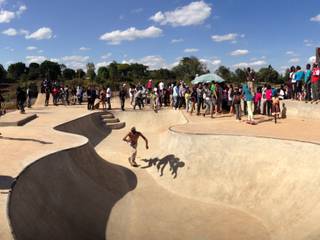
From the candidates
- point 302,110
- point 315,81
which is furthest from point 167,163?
point 315,81

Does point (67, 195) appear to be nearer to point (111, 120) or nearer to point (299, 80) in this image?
point (299, 80)

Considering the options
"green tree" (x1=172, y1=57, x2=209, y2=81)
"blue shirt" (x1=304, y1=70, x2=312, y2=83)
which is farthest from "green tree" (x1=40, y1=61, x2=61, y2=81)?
"blue shirt" (x1=304, y1=70, x2=312, y2=83)

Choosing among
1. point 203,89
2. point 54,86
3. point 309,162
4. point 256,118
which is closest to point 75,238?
point 309,162

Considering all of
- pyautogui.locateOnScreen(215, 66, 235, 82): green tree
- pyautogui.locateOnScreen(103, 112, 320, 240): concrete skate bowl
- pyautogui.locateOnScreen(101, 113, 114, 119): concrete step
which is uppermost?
pyautogui.locateOnScreen(215, 66, 235, 82): green tree

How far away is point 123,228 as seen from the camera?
30.1 ft

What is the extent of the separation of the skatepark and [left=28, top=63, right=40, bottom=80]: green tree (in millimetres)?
85877

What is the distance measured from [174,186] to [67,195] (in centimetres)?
426

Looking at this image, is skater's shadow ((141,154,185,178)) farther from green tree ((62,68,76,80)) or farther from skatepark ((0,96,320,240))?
green tree ((62,68,76,80))

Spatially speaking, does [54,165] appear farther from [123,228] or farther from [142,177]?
[142,177]

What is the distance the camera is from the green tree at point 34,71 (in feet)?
313

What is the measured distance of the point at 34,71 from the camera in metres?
106

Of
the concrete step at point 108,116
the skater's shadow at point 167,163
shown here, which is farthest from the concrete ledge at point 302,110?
the concrete step at point 108,116

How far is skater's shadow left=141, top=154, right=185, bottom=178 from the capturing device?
12.7 meters

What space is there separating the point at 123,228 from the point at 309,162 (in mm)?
5228
